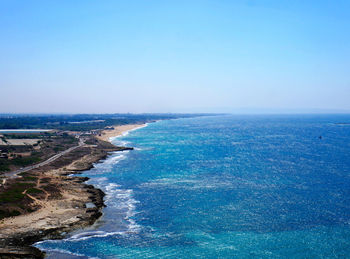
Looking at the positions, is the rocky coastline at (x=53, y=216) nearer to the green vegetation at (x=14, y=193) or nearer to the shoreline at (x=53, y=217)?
the shoreline at (x=53, y=217)

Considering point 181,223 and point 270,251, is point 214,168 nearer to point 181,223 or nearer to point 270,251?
point 181,223

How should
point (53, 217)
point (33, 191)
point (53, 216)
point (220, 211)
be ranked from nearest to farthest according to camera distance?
point (53, 217)
point (53, 216)
point (220, 211)
point (33, 191)

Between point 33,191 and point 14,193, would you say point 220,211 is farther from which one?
point 14,193

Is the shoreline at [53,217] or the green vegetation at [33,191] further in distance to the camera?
the green vegetation at [33,191]

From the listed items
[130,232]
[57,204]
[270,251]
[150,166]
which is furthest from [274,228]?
[150,166]

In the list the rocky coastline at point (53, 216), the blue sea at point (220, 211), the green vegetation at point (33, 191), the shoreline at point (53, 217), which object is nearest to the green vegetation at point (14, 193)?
the green vegetation at point (33, 191)

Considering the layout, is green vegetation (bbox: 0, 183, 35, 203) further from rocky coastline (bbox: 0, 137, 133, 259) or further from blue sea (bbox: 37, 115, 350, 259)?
blue sea (bbox: 37, 115, 350, 259)

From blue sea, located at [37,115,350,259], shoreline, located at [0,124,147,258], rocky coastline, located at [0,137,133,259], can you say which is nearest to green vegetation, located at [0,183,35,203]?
shoreline, located at [0,124,147,258]

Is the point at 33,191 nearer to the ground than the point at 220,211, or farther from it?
farther from it

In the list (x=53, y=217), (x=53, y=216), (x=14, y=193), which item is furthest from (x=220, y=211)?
(x=14, y=193)
